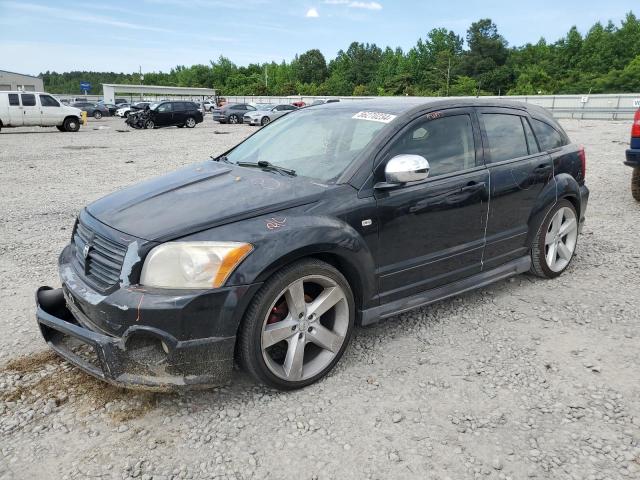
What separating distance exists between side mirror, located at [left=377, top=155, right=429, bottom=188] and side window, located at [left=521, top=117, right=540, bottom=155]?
1736 millimetres

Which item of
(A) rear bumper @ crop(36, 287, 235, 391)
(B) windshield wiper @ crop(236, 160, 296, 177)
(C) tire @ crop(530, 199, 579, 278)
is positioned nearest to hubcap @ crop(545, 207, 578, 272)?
(C) tire @ crop(530, 199, 579, 278)

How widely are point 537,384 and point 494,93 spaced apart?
3336 inches

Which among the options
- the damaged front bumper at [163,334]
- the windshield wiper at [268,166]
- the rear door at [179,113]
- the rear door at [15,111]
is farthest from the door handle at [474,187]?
the rear door at [179,113]

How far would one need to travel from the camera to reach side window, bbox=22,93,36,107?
22.7 m

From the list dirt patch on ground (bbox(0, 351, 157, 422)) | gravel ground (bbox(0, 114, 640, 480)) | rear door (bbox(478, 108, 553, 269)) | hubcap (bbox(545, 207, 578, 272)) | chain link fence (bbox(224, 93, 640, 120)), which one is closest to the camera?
gravel ground (bbox(0, 114, 640, 480))

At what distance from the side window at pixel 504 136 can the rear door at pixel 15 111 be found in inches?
943

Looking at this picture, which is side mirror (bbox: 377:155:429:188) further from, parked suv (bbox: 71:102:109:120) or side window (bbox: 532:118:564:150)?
parked suv (bbox: 71:102:109:120)

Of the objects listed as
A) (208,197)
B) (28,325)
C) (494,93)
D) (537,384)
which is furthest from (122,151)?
(494,93)

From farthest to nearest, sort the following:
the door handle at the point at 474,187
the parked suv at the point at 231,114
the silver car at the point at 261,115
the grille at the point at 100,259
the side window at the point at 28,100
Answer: the parked suv at the point at 231,114 → the silver car at the point at 261,115 → the side window at the point at 28,100 → the door handle at the point at 474,187 → the grille at the point at 100,259

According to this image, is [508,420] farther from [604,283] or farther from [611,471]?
[604,283]

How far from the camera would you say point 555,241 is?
4742mm

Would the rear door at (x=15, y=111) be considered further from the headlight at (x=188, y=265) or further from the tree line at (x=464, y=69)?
the tree line at (x=464, y=69)

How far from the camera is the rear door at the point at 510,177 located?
4.02m

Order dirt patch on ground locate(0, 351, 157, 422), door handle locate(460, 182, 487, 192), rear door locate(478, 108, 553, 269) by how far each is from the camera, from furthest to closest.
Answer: rear door locate(478, 108, 553, 269), door handle locate(460, 182, 487, 192), dirt patch on ground locate(0, 351, 157, 422)
